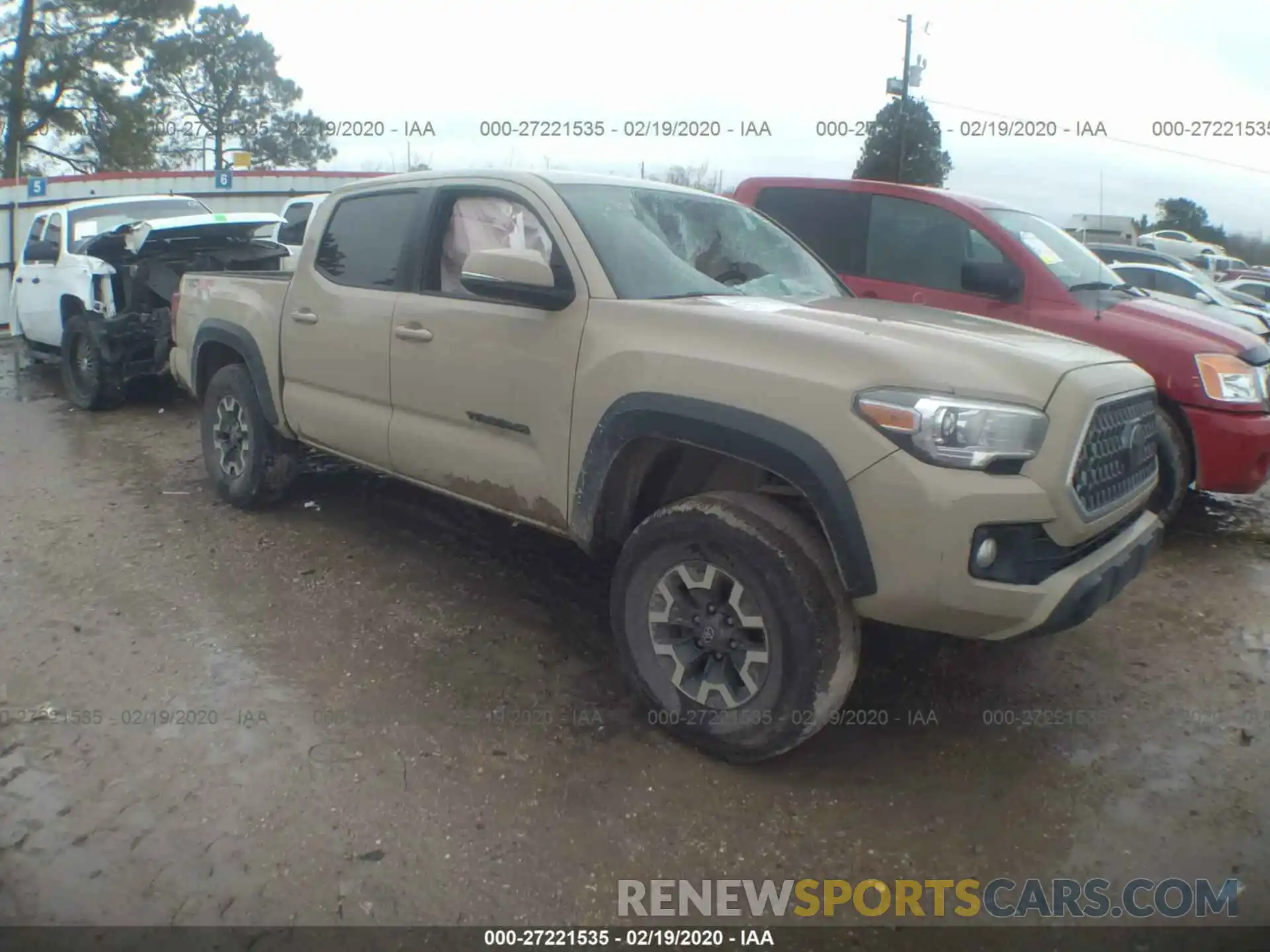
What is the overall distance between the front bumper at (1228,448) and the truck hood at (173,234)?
22.5ft

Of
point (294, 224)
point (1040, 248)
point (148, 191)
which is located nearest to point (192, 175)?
point (148, 191)

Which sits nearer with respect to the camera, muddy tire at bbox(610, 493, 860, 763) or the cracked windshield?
muddy tire at bbox(610, 493, 860, 763)

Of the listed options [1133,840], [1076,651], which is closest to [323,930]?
[1133,840]

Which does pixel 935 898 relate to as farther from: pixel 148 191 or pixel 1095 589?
pixel 148 191

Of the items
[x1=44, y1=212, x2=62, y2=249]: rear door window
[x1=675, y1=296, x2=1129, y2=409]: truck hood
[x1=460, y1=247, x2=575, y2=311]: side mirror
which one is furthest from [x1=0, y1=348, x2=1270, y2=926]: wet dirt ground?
[x1=44, y1=212, x2=62, y2=249]: rear door window

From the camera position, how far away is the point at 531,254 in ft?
12.7

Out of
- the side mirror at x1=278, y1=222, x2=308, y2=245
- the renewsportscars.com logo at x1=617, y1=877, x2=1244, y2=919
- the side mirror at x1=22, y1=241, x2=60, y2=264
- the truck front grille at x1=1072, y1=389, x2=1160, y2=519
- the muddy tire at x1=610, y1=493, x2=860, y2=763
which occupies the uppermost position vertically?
the side mirror at x1=278, y1=222, x2=308, y2=245

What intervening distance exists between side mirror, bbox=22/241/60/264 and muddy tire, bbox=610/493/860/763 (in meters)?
8.23

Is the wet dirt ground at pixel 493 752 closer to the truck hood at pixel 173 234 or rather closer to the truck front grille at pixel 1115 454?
the truck front grille at pixel 1115 454

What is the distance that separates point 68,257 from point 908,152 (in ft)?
62.8

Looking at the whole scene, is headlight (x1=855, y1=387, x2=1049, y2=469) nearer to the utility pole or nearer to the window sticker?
the window sticker

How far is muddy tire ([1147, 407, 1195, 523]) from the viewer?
18.1 ft

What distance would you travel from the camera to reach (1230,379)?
5.46 meters

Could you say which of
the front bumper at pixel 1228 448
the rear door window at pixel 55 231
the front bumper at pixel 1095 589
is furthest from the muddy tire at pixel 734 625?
the rear door window at pixel 55 231
